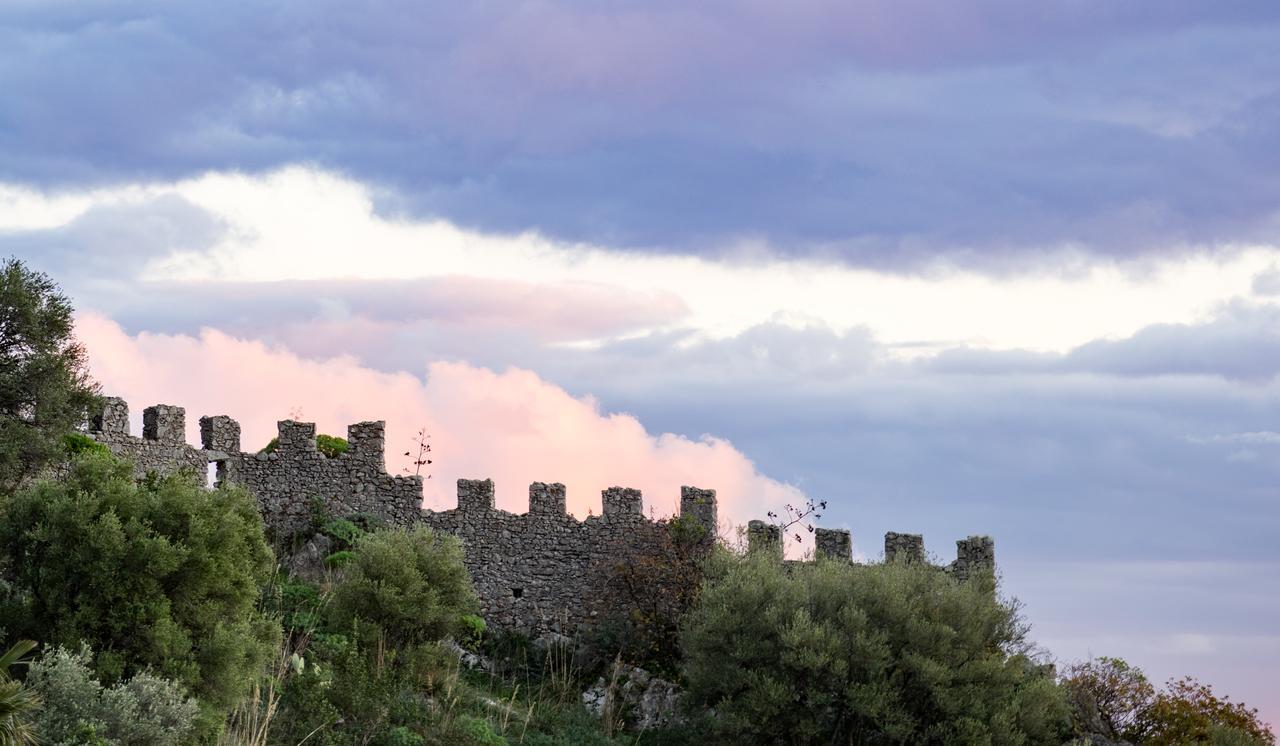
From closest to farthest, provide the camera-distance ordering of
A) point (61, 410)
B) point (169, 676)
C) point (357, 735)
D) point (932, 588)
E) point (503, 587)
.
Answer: point (169, 676) < point (357, 735) < point (932, 588) < point (61, 410) < point (503, 587)

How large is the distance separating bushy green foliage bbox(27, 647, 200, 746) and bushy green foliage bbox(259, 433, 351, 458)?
555 inches

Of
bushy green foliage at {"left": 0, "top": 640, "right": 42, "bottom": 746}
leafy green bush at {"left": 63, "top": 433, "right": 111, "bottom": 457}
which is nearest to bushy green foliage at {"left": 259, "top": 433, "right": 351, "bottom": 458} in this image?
leafy green bush at {"left": 63, "top": 433, "right": 111, "bottom": 457}

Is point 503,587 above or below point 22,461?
below

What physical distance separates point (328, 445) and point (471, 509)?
3.80 m

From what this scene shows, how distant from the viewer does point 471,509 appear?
32688mm

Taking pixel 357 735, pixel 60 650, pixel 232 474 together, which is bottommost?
pixel 357 735

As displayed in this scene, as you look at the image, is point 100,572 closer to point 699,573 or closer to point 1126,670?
point 699,573

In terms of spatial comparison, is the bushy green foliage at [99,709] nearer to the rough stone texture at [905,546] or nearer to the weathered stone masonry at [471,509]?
the weathered stone masonry at [471,509]

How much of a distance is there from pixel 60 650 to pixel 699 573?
→ 14010 mm

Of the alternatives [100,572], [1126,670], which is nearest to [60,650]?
[100,572]

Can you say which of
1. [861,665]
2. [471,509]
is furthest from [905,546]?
[471,509]

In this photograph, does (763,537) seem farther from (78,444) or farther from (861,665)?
(78,444)

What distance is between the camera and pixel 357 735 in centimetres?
2300

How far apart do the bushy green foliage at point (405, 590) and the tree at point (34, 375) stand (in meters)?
7.21
